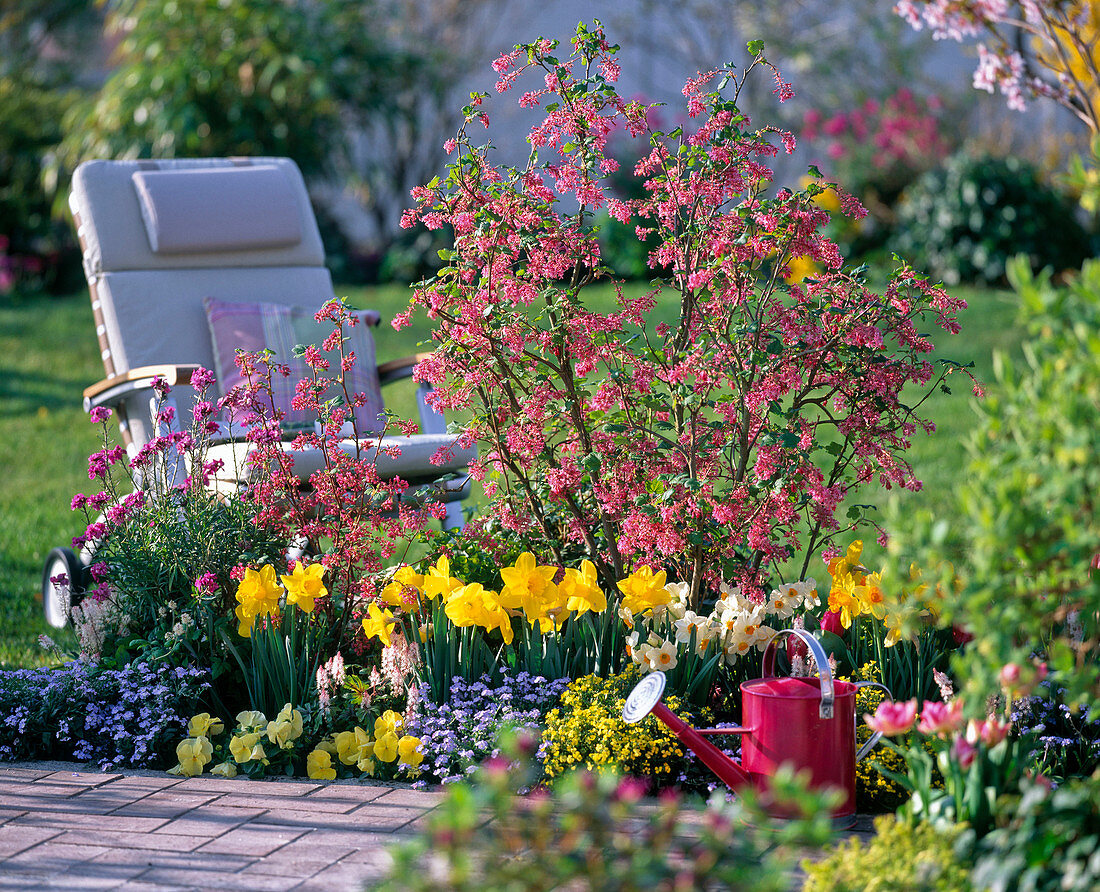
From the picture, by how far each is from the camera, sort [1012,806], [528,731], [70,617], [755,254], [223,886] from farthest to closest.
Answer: [70,617], [755,254], [528,731], [223,886], [1012,806]

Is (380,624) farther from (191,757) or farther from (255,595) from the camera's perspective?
(191,757)

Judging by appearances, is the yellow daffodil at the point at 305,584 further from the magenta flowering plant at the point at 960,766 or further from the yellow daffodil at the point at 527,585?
the magenta flowering plant at the point at 960,766

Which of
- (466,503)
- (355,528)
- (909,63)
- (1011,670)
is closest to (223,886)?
(355,528)

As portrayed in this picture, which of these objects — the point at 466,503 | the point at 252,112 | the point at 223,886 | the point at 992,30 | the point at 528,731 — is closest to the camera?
the point at 223,886

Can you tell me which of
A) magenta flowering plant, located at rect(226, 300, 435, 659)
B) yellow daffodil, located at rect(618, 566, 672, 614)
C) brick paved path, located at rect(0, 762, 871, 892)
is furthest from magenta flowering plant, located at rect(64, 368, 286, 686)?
yellow daffodil, located at rect(618, 566, 672, 614)

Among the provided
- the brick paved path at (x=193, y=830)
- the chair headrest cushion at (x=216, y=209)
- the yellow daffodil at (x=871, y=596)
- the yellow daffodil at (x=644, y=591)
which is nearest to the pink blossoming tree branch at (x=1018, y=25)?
the yellow daffodil at (x=871, y=596)

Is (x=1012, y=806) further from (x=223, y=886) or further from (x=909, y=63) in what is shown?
(x=909, y=63)

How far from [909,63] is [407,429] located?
1028 centimetres

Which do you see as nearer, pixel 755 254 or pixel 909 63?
pixel 755 254

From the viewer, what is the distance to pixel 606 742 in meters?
2.32

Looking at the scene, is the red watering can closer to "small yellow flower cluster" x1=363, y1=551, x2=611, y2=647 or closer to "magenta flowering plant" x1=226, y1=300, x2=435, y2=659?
"small yellow flower cluster" x1=363, y1=551, x2=611, y2=647

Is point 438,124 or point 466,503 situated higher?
point 438,124

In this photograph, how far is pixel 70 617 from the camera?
3057 mm

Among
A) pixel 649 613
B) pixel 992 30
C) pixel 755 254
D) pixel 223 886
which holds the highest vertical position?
pixel 992 30
